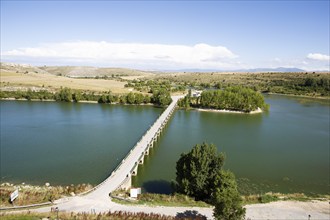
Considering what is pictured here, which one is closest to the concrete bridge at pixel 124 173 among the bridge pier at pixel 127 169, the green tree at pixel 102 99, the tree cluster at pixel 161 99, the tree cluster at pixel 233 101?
the bridge pier at pixel 127 169

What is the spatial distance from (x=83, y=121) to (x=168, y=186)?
120 feet

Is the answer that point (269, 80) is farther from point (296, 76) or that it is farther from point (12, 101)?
point (12, 101)

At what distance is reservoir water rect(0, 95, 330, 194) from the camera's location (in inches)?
1310

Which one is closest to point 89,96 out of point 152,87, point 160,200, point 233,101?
point 152,87

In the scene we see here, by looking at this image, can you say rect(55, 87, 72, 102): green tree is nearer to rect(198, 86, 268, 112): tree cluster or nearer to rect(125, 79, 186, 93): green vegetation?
rect(125, 79, 186, 93): green vegetation

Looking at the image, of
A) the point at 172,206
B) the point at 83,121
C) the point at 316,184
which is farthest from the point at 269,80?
the point at 172,206

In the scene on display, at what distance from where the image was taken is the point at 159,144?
157 ft

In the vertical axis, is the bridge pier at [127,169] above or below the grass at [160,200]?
above

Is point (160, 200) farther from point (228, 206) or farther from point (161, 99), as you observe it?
point (161, 99)

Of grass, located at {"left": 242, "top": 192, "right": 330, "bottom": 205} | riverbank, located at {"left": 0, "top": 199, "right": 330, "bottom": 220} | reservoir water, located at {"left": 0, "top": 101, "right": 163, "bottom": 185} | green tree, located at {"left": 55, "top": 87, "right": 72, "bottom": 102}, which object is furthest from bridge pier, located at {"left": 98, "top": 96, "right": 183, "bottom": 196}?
green tree, located at {"left": 55, "top": 87, "right": 72, "bottom": 102}

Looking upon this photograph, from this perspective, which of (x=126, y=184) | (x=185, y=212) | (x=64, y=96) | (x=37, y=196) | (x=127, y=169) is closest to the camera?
(x=185, y=212)

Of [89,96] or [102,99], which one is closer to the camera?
[102,99]

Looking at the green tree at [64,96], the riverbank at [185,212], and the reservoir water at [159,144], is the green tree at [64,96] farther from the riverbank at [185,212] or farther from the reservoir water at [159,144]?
the riverbank at [185,212]

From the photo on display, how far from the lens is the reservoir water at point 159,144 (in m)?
33.3
